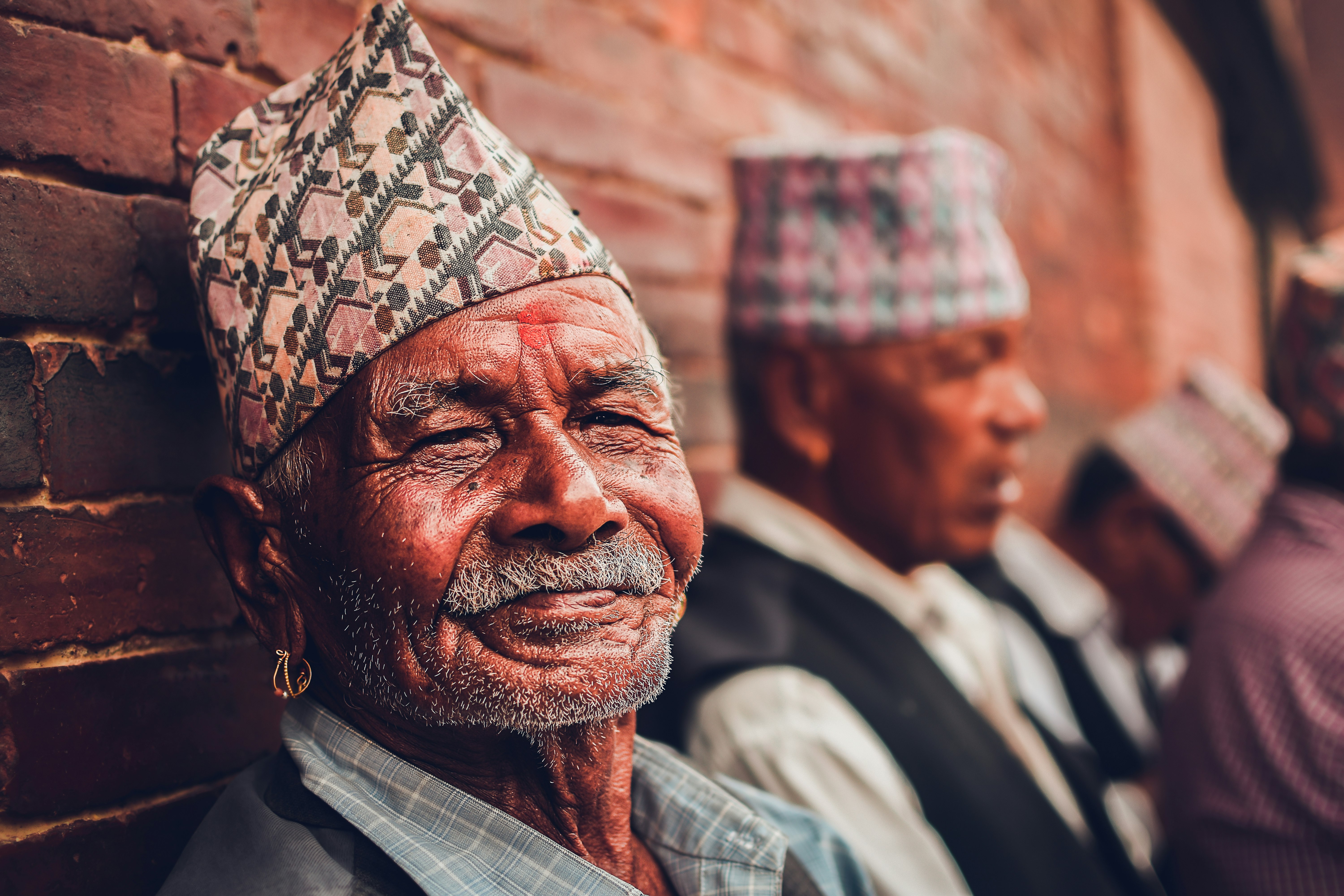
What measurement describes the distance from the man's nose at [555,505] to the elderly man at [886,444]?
2.64 ft

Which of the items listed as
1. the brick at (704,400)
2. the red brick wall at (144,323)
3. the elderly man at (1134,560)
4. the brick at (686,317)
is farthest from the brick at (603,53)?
the elderly man at (1134,560)

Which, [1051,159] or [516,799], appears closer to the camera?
[516,799]

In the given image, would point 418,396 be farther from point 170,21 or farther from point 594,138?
point 594,138

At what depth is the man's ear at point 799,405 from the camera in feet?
7.60

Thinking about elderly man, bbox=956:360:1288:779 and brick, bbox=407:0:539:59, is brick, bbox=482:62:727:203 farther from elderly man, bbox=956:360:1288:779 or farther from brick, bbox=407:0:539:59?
elderly man, bbox=956:360:1288:779

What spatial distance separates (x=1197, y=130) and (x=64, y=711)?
8.27 meters

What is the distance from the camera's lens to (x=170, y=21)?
139 cm

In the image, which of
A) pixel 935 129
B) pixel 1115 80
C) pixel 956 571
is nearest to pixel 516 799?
pixel 956 571

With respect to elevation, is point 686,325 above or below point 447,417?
below

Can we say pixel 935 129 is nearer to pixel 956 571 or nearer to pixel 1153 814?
pixel 956 571

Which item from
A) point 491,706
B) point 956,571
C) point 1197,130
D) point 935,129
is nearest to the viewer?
point 491,706

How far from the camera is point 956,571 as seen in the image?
3.18 metres

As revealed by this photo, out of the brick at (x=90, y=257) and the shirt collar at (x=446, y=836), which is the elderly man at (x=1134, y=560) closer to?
the shirt collar at (x=446, y=836)

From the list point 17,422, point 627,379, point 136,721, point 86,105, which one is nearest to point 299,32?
point 86,105
